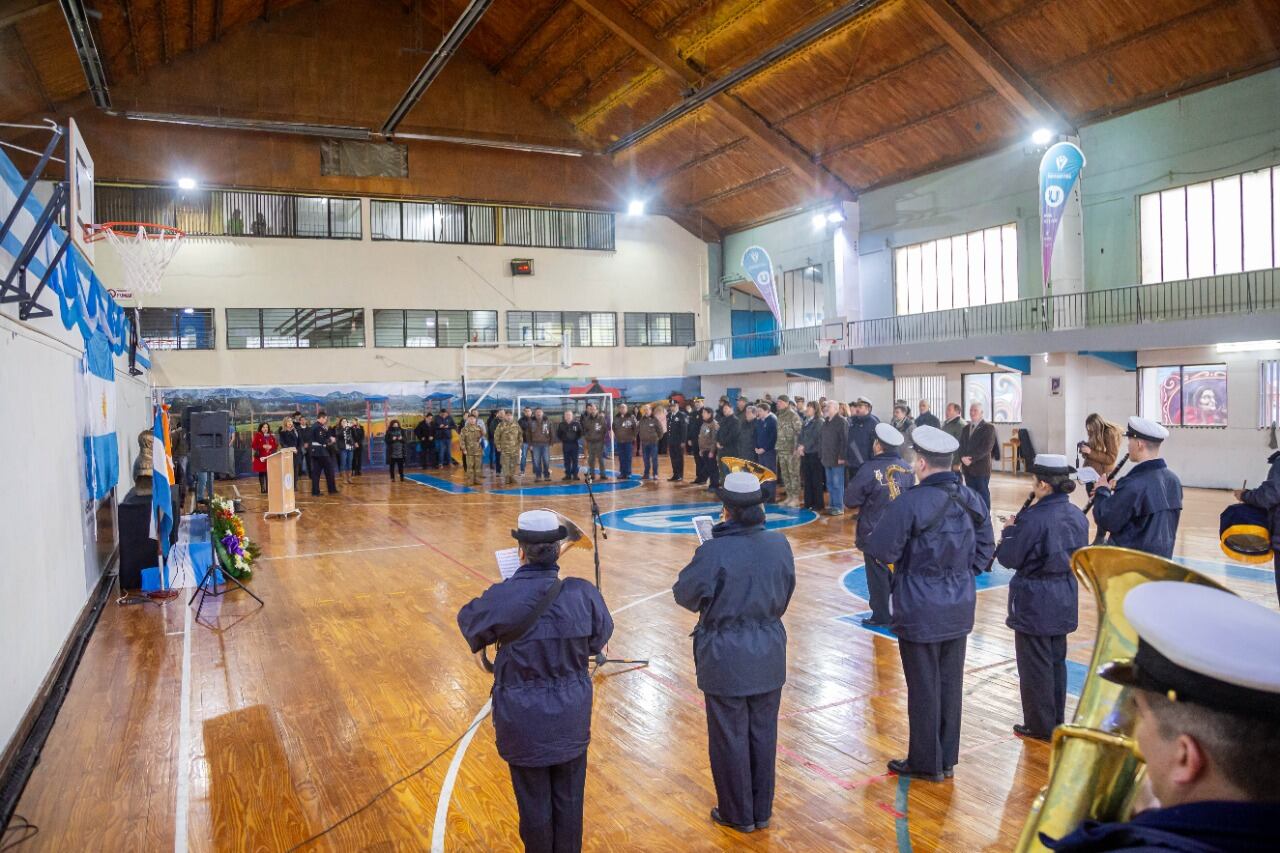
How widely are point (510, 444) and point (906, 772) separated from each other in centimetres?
1540

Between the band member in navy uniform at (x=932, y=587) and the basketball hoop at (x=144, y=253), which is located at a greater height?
the basketball hoop at (x=144, y=253)

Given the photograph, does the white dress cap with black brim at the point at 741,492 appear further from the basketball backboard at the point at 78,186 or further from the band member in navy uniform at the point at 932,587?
the basketball backboard at the point at 78,186

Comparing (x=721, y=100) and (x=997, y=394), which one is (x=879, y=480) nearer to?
(x=997, y=394)

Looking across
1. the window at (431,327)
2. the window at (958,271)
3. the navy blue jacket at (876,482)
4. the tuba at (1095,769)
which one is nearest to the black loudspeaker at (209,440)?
the navy blue jacket at (876,482)

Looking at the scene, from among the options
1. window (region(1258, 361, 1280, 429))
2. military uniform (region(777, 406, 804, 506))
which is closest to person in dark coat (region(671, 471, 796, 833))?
military uniform (region(777, 406, 804, 506))

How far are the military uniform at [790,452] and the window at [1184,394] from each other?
7.22 meters

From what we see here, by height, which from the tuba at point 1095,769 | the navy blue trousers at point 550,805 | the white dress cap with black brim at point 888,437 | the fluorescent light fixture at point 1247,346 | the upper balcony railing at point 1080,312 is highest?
the upper balcony railing at point 1080,312

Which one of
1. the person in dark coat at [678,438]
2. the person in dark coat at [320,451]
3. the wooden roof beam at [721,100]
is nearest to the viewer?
the person in dark coat at [320,451]

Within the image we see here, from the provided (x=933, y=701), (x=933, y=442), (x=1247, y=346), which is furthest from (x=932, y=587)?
(x=1247, y=346)

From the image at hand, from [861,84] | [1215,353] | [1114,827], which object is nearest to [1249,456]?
[1215,353]

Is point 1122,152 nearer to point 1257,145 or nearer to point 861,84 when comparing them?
point 1257,145

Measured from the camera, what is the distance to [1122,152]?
57.0 feet

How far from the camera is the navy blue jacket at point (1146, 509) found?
188 inches

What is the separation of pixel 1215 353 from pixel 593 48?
16145 mm
